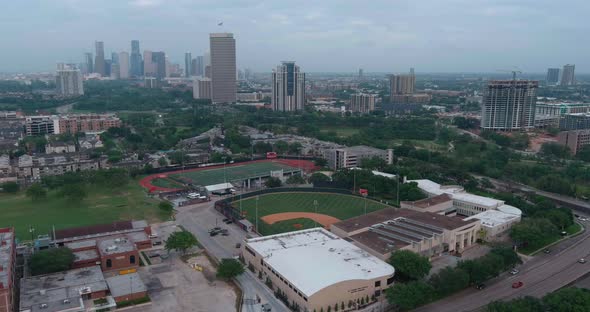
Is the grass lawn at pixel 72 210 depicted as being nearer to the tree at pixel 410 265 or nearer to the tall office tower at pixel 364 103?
the tree at pixel 410 265

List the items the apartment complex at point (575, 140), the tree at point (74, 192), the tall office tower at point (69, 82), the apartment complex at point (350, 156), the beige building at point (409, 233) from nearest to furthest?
the beige building at point (409, 233)
the tree at point (74, 192)
the apartment complex at point (350, 156)
the apartment complex at point (575, 140)
the tall office tower at point (69, 82)

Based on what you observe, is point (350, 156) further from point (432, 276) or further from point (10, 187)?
point (10, 187)

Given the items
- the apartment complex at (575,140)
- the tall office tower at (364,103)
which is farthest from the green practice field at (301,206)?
the tall office tower at (364,103)

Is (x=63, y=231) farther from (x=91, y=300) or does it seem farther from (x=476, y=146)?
(x=476, y=146)

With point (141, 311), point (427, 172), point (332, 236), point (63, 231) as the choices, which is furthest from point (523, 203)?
point (63, 231)

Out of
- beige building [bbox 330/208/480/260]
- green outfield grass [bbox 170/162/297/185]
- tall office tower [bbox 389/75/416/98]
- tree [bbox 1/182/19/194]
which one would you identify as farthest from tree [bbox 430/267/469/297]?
tall office tower [bbox 389/75/416/98]

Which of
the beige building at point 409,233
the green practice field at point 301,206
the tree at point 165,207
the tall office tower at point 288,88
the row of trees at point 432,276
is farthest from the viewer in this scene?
the tall office tower at point 288,88

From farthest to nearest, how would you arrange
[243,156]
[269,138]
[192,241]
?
[269,138] < [243,156] < [192,241]
